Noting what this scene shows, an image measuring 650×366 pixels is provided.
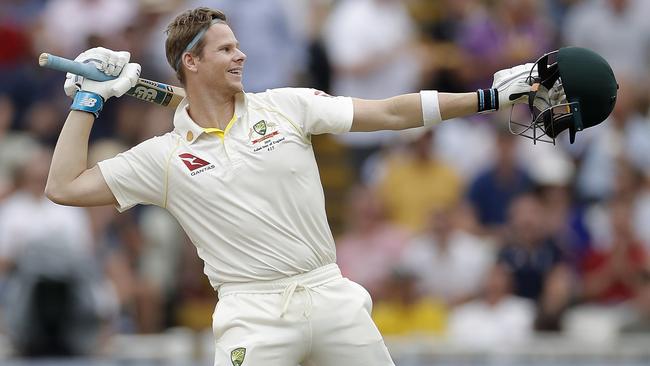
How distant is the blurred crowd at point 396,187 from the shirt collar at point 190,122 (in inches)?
173

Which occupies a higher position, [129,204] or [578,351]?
[129,204]

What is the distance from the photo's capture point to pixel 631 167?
12.8 m

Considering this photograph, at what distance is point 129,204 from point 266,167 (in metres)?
0.68

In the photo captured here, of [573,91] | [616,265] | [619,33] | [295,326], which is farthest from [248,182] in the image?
[619,33]

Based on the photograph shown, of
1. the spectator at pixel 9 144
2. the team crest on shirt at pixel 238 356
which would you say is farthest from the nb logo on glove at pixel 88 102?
the spectator at pixel 9 144

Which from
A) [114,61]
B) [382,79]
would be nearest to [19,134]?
[382,79]

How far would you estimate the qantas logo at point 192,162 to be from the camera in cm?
675

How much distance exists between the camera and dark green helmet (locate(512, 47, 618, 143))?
22.1 ft

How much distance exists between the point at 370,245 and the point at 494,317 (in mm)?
1242

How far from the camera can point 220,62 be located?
6.84 metres

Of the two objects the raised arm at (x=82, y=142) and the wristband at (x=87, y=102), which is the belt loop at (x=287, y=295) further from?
the wristband at (x=87, y=102)

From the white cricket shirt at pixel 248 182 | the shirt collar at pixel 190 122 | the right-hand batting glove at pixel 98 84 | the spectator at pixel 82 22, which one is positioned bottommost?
the white cricket shirt at pixel 248 182

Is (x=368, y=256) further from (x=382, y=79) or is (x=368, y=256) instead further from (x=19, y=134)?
(x=19, y=134)

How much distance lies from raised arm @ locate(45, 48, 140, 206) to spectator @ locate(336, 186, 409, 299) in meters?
5.23
